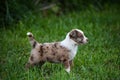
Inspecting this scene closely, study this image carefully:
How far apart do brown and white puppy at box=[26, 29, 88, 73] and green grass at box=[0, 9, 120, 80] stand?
14cm

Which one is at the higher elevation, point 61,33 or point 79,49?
point 61,33

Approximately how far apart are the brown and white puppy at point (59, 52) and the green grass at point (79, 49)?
0.14m

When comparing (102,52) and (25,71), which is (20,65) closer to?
(25,71)

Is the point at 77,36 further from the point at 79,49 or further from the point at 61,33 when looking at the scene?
the point at 61,33

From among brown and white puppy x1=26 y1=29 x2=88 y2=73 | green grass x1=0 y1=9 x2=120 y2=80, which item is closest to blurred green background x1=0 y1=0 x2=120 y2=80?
green grass x1=0 y1=9 x2=120 y2=80

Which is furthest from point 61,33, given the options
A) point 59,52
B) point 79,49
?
point 59,52

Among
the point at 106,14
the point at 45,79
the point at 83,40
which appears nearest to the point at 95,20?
the point at 106,14

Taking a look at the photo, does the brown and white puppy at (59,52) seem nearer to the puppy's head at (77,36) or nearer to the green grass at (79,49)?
the puppy's head at (77,36)

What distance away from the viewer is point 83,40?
7129 mm

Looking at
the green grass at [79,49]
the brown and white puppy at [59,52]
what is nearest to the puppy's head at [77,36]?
the brown and white puppy at [59,52]

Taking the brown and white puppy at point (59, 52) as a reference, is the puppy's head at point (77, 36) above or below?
above

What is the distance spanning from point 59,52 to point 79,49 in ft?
4.85

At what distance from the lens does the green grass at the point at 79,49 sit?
Answer: 6.91 m

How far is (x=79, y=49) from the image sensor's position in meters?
8.43
